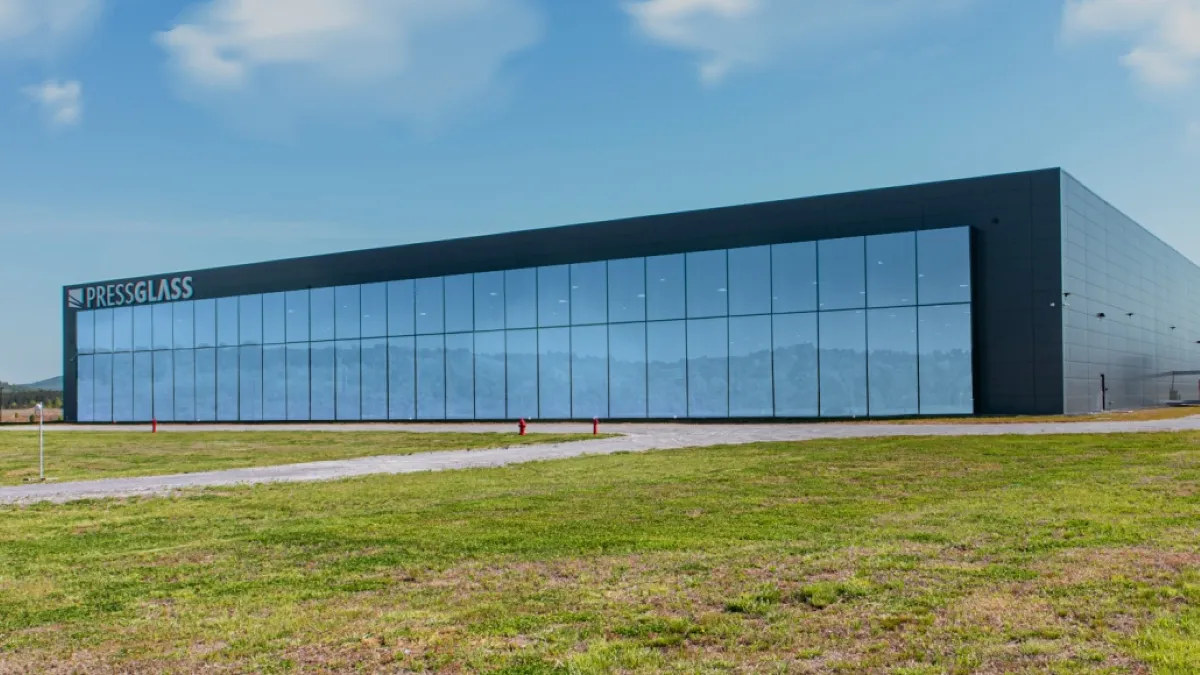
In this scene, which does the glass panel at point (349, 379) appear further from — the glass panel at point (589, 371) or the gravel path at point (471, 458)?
the gravel path at point (471, 458)

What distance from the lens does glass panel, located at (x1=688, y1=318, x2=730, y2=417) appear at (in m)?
49.6

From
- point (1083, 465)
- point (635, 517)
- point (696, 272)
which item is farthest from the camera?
point (696, 272)

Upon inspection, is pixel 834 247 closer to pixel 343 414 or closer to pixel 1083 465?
pixel 1083 465

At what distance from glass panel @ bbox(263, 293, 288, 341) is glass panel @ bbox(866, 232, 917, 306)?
39646mm

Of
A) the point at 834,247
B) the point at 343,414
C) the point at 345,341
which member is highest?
the point at 834,247

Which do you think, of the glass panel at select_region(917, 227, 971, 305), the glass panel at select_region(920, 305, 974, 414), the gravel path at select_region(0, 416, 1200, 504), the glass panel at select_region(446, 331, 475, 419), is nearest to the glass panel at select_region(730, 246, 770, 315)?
the glass panel at select_region(917, 227, 971, 305)

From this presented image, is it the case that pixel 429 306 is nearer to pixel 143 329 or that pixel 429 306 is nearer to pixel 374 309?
pixel 374 309

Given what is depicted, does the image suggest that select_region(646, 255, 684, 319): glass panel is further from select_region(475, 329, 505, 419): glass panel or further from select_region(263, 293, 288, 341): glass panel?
select_region(263, 293, 288, 341): glass panel

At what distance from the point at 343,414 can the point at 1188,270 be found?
6412 cm

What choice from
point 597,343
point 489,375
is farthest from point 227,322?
point 597,343

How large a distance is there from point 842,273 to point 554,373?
57.1 ft

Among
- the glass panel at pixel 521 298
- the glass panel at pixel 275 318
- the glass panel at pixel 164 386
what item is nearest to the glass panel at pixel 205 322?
the glass panel at pixel 164 386

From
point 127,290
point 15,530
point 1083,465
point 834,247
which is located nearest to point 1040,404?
point 834,247

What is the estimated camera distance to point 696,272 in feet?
165
